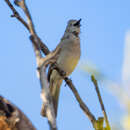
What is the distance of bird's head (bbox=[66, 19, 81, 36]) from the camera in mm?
6721

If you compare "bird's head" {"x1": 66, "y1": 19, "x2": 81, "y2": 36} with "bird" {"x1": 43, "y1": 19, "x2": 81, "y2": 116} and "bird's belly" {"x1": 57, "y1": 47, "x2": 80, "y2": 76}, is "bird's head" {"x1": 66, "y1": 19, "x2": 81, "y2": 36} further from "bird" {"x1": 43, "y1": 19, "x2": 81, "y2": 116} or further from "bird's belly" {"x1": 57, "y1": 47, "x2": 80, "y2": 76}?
"bird's belly" {"x1": 57, "y1": 47, "x2": 80, "y2": 76}

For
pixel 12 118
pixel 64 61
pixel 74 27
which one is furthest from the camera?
pixel 74 27

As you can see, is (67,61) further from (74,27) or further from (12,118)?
(12,118)

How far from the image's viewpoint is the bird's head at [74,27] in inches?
265

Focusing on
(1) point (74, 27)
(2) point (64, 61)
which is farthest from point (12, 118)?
(1) point (74, 27)

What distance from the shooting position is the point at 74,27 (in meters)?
6.82

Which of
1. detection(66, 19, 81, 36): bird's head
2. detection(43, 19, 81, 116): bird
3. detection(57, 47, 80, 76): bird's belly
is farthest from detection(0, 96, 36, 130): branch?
detection(66, 19, 81, 36): bird's head

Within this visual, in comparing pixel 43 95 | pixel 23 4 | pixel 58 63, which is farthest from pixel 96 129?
pixel 58 63

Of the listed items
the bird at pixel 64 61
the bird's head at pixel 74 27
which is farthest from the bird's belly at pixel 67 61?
the bird's head at pixel 74 27

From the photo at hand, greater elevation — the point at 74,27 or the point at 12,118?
the point at 74,27

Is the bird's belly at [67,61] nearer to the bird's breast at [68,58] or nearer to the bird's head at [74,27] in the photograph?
the bird's breast at [68,58]

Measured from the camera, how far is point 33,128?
153cm

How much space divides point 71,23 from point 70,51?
116cm

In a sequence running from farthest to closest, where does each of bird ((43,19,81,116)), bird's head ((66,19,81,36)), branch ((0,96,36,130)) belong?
bird's head ((66,19,81,36))
bird ((43,19,81,116))
branch ((0,96,36,130))
